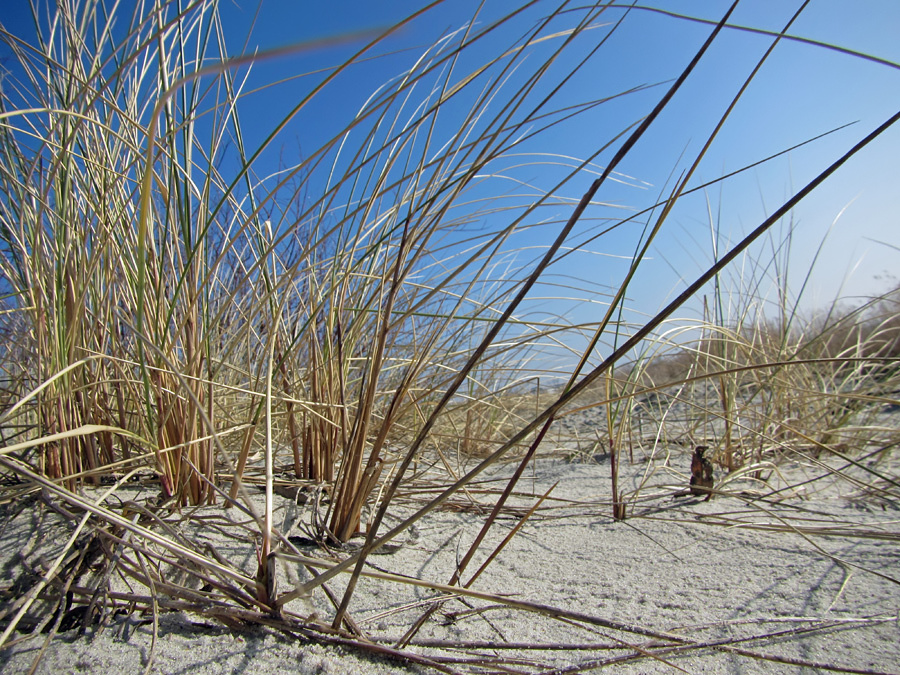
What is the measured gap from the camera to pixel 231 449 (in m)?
1.42

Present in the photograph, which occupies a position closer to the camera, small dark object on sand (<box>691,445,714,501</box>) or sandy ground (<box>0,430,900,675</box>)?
sandy ground (<box>0,430,900,675</box>)

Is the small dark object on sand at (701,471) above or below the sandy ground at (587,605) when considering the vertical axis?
above

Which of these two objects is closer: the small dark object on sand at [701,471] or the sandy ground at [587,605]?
the sandy ground at [587,605]

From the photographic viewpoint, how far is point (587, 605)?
77 cm

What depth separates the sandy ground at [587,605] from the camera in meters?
0.57

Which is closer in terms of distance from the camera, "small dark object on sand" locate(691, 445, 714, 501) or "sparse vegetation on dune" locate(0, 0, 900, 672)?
"sparse vegetation on dune" locate(0, 0, 900, 672)

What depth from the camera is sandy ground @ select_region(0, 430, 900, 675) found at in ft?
1.86

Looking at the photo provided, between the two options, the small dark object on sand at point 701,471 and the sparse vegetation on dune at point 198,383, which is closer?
the sparse vegetation on dune at point 198,383

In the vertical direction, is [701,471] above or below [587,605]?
above

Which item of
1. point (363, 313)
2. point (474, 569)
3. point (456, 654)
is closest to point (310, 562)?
point (456, 654)

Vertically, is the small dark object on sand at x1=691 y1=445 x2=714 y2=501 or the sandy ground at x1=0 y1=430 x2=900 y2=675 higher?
the small dark object on sand at x1=691 y1=445 x2=714 y2=501

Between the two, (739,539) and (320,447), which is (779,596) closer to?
(739,539)

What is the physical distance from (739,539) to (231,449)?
126 cm

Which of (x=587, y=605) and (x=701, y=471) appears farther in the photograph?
(x=701, y=471)
